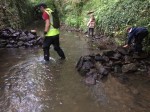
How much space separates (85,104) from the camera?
6.47 m

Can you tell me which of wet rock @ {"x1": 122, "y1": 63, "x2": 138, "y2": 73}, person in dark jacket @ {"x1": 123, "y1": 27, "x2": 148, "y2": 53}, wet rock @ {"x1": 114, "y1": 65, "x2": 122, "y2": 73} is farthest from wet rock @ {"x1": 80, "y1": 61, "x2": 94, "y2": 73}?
person in dark jacket @ {"x1": 123, "y1": 27, "x2": 148, "y2": 53}

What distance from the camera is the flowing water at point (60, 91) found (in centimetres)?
630

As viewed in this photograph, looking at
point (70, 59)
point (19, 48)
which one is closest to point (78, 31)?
point (19, 48)

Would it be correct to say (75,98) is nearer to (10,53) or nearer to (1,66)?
(1,66)

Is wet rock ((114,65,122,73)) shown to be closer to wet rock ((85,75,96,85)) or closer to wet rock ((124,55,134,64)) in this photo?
wet rock ((124,55,134,64))

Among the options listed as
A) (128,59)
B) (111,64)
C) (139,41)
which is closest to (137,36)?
(139,41)

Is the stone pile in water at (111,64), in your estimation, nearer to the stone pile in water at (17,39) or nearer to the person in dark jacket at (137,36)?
the person in dark jacket at (137,36)

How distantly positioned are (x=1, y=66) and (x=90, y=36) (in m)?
8.76

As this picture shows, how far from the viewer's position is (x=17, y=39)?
13352mm

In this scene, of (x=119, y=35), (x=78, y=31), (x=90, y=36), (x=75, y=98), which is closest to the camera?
(x=75, y=98)

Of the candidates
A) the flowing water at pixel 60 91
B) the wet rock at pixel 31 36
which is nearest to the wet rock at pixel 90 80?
the flowing water at pixel 60 91

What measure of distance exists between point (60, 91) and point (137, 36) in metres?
4.29

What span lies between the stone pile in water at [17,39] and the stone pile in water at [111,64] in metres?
4.42

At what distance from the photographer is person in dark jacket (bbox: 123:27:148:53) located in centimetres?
1003
